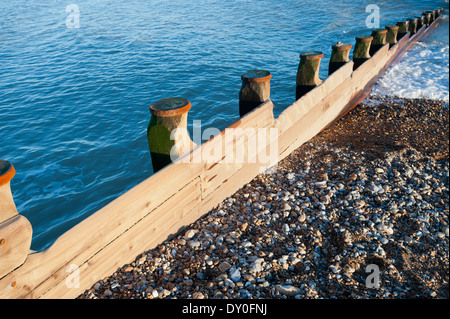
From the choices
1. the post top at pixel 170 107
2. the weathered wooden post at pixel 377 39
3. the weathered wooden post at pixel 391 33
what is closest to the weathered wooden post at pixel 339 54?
the weathered wooden post at pixel 377 39

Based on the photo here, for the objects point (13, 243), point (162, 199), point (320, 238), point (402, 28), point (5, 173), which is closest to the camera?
point (5, 173)

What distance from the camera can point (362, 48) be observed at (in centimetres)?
1043

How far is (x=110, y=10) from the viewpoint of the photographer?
91.7ft

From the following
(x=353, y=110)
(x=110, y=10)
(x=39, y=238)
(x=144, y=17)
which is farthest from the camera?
(x=110, y=10)

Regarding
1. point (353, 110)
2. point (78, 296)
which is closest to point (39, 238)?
point (78, 296)

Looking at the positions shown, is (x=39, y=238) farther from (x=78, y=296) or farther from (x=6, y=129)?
(x=6, y=129)

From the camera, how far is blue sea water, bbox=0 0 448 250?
8547 millimetres

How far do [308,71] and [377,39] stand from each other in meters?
5.37

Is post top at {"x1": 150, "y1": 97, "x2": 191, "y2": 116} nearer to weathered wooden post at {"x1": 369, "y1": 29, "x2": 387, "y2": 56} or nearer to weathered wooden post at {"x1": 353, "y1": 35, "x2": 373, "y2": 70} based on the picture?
weathered wooden post at {"x1": 353, "y1": 35, "x2": 373, "y2": 70}

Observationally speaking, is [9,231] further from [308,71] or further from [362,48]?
[362,48]

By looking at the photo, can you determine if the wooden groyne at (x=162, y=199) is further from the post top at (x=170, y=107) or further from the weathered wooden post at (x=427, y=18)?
the weathered wooden post at (x=427, y=18)


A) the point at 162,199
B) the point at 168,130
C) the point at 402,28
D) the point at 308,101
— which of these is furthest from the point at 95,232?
the point at 402,28

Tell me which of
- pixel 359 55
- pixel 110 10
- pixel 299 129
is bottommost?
pixel 299 129

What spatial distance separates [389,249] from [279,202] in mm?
1828
